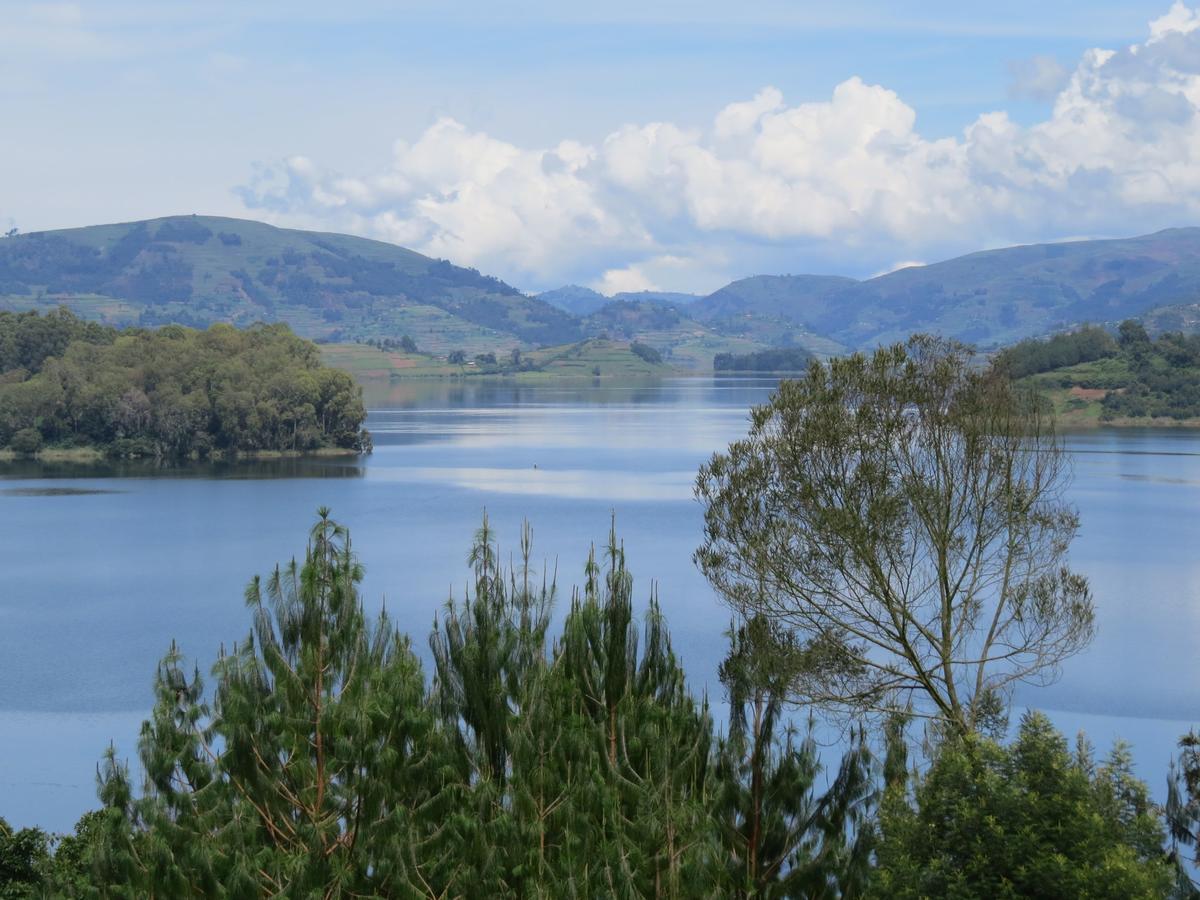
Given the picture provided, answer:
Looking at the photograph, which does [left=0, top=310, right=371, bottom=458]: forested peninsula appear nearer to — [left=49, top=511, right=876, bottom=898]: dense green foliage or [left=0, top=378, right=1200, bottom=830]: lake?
[left=0, top=378, right=1200, bottom=830]: lake

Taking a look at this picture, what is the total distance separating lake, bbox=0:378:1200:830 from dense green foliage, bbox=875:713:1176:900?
1350 centimetres

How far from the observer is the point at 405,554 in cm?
4988

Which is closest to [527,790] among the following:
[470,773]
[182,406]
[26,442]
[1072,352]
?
[470,773]

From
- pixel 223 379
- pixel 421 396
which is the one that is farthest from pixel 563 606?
pixel 421 396

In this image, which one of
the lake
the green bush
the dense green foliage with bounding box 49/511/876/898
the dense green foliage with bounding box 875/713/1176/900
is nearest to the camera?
the dense green foliage with bounding box 875/713/1176/900

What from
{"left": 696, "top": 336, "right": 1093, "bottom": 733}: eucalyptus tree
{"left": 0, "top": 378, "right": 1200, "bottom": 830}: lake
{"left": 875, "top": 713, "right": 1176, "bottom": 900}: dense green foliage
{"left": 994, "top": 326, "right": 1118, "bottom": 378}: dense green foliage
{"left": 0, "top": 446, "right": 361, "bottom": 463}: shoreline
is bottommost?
{"left": 0, "top": 378, "right": 1200, "bottom": 830}: lake

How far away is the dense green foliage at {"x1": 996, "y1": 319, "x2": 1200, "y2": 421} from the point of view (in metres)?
118

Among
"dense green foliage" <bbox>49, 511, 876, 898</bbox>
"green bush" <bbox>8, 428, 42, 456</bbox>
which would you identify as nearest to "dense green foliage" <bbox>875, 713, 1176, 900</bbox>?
"dense green foliage" <bbox>49, 511, 876, 898</bbox>

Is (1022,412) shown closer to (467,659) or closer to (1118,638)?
(467,659)

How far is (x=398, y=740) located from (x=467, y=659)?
3.71 feet

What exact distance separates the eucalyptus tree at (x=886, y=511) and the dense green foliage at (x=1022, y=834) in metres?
5.18

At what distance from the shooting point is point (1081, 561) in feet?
154

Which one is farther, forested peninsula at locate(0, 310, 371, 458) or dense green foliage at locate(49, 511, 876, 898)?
forested peninsula at locate(0, 310, 371, 458)

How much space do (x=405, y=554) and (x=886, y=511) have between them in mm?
34486
